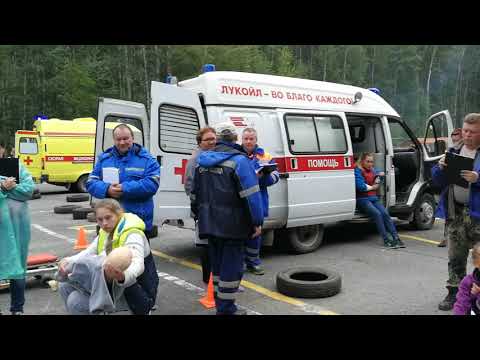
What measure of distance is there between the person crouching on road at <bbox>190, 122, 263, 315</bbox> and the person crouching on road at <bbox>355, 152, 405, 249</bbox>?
358 centimetres

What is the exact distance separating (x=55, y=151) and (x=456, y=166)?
14.0 meters

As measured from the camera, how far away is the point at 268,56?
123 feet

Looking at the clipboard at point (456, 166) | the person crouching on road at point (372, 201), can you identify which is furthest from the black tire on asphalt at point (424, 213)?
the clipboard at point (456, 166)

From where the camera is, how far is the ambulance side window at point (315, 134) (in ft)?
20.0

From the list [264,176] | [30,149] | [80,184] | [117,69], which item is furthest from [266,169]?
[117,69]

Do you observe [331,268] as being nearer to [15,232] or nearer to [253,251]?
[253,251]

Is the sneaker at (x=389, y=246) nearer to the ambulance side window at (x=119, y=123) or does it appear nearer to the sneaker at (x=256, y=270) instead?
the sneaker at (x=256, y=270)

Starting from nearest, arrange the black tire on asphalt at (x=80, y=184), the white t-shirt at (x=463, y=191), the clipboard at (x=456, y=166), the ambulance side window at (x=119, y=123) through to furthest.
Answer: the clipboard at (x=456, y=166)
the white t-shirt at (x=463, y=191)
the ambulance side window at (x=119, y=123)
the black tire on asphalt at (x=80, y=184)

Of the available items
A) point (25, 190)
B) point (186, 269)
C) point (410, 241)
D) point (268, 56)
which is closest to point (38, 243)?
point (186, 269)

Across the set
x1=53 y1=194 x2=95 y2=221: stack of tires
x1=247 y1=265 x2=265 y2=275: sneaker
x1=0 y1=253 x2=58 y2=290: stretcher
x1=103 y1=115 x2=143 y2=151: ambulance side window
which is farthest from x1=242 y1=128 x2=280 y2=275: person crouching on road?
x1=53 y1=194 x2=95 y2=221: stack of tires

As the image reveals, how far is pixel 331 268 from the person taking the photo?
5.68 m

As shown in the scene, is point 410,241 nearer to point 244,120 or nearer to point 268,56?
point 244,120

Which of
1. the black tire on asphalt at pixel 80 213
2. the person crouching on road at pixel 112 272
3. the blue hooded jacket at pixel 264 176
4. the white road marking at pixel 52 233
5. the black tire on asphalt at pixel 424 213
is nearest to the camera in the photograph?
the person crouching on road at pixel 112 272
